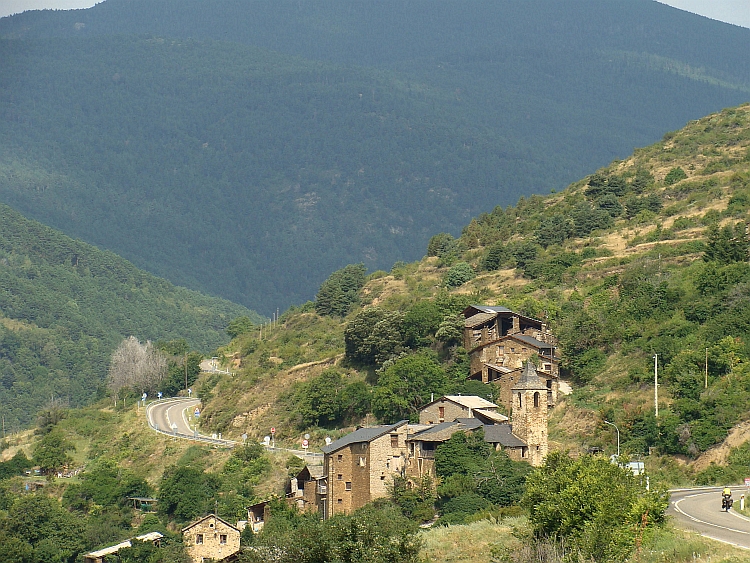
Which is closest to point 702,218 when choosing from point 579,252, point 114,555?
point 579,252

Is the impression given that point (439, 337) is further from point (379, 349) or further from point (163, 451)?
point (163, 451)

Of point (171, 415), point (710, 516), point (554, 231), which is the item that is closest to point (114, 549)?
point (171, 415)

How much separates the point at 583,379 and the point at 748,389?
13.0 metres

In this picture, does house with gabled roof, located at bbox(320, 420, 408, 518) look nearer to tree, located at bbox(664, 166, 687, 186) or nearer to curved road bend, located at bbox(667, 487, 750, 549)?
curved road bend, located at bbox(667, 487, 750, 549)

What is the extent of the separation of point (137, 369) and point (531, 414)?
2824 inches

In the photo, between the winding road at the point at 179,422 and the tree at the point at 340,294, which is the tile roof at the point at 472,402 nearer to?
the winding road at the point at 179,422

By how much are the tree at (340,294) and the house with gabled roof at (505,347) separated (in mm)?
30339

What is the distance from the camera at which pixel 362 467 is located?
80750mm

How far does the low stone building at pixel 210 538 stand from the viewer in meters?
85.1

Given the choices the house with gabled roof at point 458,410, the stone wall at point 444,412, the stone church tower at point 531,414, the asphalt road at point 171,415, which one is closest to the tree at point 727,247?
the house with gabled roof at point 458,410

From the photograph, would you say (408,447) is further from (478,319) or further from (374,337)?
(374,337)

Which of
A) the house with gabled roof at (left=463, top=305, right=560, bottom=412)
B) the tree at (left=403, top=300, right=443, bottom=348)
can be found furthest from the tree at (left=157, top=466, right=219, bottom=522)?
the house with gabled roof at (left=463, top=305, right=560, bottom=412)

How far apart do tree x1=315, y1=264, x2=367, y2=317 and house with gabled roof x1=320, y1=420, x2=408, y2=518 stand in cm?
4759

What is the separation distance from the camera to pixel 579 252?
4626 inches
